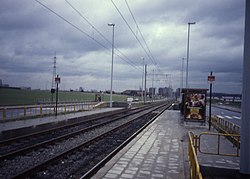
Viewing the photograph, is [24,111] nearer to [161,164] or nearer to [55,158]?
[55,158]

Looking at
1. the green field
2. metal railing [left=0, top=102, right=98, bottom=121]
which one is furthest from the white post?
the green field

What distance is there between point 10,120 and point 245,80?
15709 millimetres

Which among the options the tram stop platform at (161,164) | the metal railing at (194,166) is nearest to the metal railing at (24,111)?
the tram stop platform at (161,164)

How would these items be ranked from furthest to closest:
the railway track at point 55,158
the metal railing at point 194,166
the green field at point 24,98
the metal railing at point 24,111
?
the green field at point 24,98, the metal railing at point 24,111, the railway track at point 55,158, the metal railing at point 194,166

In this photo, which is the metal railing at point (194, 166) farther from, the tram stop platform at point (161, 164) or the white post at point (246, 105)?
the white post at point (246, 105)

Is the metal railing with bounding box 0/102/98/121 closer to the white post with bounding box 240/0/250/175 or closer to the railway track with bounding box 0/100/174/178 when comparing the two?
the railway track with bounding box 0/100/174/178

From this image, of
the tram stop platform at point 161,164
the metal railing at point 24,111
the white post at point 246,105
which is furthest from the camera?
the metal railing at point 24,111

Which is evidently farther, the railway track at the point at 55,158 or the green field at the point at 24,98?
the green field at the point at 24,98

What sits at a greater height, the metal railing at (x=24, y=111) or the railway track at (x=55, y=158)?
the metal railing at (x=24, y=111)

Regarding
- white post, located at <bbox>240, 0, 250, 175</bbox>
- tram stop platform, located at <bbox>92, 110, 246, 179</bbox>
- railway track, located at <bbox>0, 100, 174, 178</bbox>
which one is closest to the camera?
white post, located at <bbox>240, 0, 250, 175</bbox>

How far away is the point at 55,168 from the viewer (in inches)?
320

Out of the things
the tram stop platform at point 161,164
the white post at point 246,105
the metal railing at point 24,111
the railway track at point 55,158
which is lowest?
the railway track at point 55,158

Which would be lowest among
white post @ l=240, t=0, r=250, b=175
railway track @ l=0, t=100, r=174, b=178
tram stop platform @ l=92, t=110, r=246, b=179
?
railway track @ l=0, t=100, r=174, b=178

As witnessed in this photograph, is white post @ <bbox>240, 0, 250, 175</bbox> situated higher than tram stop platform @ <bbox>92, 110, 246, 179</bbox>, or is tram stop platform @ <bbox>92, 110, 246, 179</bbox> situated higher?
white post @ <bbox>240, 0, 250, 175</bbox>
